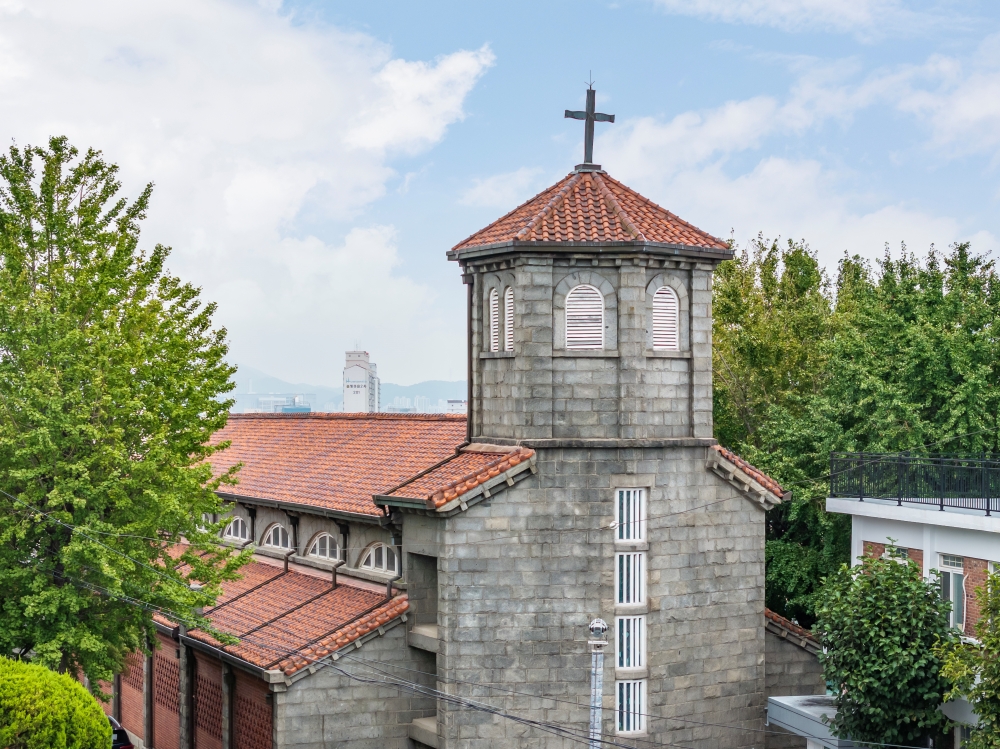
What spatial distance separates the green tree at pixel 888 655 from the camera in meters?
27.2

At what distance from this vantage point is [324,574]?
120ft

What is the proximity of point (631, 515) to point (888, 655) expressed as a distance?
21.0 feet

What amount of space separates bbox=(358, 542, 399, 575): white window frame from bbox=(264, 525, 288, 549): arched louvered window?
589 cm

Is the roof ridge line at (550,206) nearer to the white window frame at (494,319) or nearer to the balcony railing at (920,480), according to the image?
the white window frame at (494,319)

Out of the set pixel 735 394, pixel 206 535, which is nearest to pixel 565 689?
pixel 206 535

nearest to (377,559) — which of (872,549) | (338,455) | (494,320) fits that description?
(338,455)

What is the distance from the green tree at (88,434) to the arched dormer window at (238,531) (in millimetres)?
10710

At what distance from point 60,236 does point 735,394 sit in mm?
27529

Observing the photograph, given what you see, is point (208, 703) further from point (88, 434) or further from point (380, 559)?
point (88, 434)

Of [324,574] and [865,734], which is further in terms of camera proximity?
[324,574]

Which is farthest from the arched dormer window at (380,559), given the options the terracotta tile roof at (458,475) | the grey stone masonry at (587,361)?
the grey stone masonry at (587,361)

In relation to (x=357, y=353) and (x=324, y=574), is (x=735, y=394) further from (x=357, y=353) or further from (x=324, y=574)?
(x=357, y=353)

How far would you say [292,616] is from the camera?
33.6 meters

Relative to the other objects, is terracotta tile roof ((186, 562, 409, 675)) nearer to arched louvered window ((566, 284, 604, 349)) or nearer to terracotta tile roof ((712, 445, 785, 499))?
arched louvered window ((566, 284, 604, 349))
